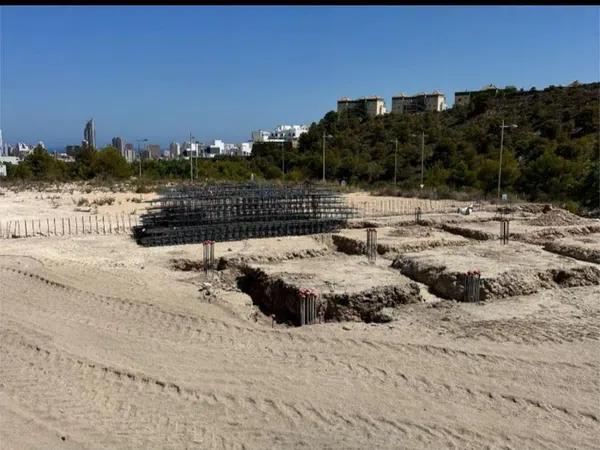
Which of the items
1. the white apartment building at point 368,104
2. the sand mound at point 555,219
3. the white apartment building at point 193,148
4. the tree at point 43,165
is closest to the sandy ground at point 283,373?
the sand mound at point 555,219

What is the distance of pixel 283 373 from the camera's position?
28.4ft

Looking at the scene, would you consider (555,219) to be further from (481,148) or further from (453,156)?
(481,148)

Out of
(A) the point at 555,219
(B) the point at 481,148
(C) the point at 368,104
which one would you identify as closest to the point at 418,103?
(C) the point at 368,104

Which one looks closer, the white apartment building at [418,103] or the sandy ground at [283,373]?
the sandy ground at [283,373]

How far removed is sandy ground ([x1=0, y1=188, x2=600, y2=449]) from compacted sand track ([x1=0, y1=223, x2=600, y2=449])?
0.03m

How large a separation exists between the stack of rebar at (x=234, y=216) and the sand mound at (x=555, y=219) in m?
8.68

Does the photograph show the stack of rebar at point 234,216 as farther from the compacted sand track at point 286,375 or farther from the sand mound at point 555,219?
the sand mound at point 555,219

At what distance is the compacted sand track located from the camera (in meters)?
6.89

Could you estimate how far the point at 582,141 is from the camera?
157 feet

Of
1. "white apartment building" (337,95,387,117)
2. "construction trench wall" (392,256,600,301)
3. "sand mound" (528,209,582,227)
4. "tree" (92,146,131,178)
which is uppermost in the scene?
"white apartment building" (337,95,387,117)

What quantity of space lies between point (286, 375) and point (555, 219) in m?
20.8

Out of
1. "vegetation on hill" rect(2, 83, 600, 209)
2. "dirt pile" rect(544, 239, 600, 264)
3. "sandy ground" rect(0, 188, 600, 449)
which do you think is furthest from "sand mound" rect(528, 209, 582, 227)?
"sandy ground" rect(0, 188, 600, 449)

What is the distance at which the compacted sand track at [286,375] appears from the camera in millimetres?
6895

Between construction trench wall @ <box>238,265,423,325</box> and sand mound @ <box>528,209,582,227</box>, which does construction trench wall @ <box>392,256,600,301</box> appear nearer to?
construction trench wall @ <box>238,265,423,325</box>
